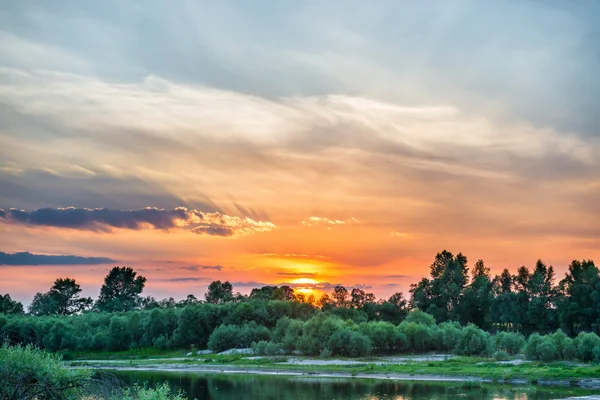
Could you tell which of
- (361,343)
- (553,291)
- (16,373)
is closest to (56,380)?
(16,373)

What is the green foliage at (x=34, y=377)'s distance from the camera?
843 inches

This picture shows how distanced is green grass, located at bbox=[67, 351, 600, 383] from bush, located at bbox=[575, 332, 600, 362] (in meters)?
3.87

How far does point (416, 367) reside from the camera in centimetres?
7556

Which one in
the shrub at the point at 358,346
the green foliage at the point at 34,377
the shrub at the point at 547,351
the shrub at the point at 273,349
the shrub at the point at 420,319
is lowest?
the shrub at the point at 273,349

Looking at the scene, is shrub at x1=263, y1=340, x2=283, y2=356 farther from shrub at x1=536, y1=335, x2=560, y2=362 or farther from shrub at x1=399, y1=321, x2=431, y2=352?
shrub at x1=536, y1=335, x2=560, y2=362

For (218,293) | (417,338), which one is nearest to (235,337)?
(417,338)

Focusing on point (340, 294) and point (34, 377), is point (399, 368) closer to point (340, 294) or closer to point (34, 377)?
point (34, 377)

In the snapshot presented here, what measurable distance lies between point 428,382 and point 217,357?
4417 cm

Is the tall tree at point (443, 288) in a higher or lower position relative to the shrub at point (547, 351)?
higher

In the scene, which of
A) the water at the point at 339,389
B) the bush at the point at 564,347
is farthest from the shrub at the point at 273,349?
the bush at the point at 564,347

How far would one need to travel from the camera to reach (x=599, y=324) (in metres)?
100

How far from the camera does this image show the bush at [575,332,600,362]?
7244cm

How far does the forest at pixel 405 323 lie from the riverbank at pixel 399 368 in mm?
5160

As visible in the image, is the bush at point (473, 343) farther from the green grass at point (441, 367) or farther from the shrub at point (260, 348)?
the shrub at point (260, 348)
